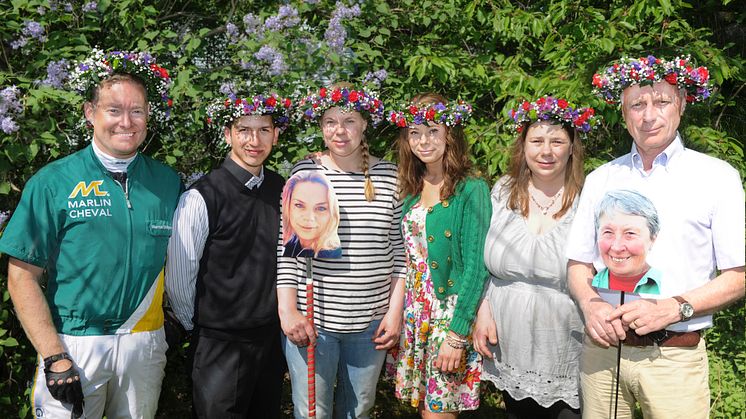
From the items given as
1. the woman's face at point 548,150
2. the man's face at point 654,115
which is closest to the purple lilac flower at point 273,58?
the woman's face at point 548,150

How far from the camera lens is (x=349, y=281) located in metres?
3.61

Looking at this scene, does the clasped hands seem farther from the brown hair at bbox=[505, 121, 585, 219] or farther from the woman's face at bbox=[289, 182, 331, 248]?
the woman's face at bbox=[289, 182, 331, 248]

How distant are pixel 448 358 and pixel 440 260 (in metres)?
0.51

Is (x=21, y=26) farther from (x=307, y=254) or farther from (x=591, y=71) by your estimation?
(x=591, y=71)

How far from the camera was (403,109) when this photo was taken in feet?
12.4

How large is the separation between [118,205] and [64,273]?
15.1 inches

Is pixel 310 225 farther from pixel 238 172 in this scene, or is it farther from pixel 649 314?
pixel 649 314

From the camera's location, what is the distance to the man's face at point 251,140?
145 inches

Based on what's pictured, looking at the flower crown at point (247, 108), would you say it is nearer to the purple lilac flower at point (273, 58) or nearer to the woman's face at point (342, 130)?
the woman's face at point (342, 130)

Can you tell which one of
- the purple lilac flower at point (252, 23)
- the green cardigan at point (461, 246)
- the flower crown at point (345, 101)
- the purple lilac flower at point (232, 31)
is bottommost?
the green cardigan at point (461, 246)

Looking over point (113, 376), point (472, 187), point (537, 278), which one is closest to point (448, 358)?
point (537, 278)

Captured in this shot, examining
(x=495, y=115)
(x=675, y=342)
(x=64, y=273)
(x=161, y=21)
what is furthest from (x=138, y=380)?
(x=495, y=115)

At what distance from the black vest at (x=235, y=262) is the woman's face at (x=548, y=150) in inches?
56.1

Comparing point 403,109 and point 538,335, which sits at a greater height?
point 403,109
